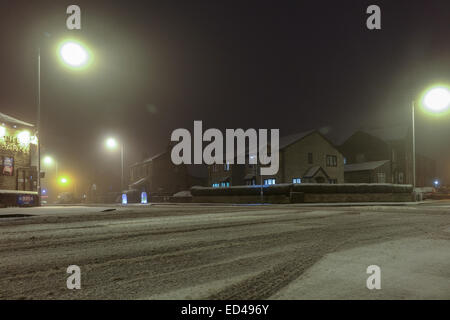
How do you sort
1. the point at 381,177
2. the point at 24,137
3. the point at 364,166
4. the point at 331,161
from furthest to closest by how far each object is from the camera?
the point at 364,166 < the point at 381,177 < the point at 331,161 < the point at 24,137

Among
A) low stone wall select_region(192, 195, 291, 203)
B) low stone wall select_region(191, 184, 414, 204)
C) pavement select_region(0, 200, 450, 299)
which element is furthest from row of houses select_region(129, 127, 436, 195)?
pavement select_region(0, 200, 450, 299)

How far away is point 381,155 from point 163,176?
3943cm

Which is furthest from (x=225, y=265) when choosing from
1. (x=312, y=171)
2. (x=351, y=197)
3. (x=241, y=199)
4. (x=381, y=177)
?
(x=381, y=177)

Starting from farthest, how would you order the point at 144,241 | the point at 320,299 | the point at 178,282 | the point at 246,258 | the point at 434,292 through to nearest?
the point at 144,241 < the point at 246,258 < the point at 178,282 < the point at 434,292 < the point at 320,299

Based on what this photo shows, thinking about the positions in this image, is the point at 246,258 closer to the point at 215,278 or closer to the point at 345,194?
the point at 215,278

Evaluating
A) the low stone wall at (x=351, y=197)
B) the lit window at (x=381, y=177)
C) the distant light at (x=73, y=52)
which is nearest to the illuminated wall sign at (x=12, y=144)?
the distant light at (x=73, y=52)

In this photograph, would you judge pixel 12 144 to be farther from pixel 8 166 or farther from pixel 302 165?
pixel 302 165

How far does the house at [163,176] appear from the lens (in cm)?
6084

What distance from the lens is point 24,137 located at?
1249 inches

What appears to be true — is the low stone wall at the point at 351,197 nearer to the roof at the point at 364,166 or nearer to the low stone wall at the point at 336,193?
the low stone wall at the point at 336,193

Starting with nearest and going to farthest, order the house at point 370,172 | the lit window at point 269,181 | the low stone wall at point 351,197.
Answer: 1. the low stone wall at point 351,197
2. the lit window at point 269,181
3. the house at point 370,172

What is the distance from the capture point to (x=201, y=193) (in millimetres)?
43312

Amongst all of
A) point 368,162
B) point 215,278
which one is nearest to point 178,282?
point 215,278

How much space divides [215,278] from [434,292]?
102 inches
